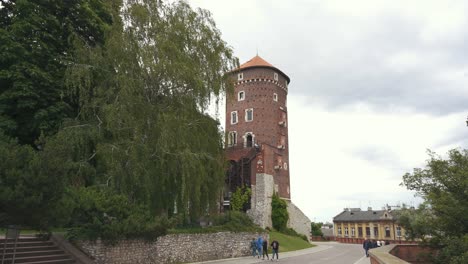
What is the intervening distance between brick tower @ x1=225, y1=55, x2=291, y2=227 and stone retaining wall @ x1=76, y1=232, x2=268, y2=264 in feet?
51.2

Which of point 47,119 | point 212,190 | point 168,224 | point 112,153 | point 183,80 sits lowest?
point 168,224

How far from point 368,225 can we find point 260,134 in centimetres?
3885

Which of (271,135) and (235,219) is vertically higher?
(271,135)

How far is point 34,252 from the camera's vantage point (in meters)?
14.0

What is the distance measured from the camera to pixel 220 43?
2173 cm

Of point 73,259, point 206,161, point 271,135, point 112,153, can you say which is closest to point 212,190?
point 206,161

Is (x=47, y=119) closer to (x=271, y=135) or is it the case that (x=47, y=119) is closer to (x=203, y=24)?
(x=203, y=24)

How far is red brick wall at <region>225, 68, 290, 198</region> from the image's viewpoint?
148ft

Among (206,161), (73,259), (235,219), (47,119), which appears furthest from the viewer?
(235,219)

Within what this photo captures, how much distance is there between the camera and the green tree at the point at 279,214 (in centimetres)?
4069

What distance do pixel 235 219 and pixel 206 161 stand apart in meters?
7.90

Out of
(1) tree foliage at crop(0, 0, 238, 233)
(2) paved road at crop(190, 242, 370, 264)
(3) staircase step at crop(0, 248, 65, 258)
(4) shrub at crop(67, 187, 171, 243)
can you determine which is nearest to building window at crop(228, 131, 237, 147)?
(1) tree foliage at crop(0, 0, 238, 233)

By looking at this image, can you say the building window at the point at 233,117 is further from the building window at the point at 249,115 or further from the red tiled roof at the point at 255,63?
the red tiled roof at the point at 255,63

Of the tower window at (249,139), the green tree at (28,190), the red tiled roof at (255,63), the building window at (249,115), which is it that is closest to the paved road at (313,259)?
the green tree at (28,190)
